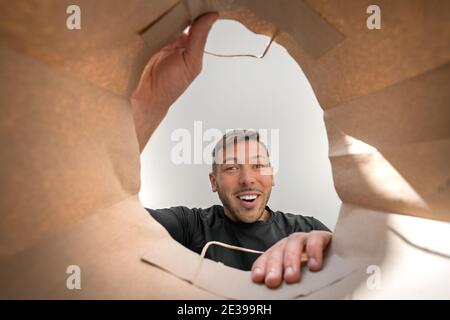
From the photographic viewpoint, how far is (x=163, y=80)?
0.88 m

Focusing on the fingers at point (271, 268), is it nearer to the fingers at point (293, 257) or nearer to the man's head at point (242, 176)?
the fingers at point (293, 257)

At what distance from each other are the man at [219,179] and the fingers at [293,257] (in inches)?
16.2

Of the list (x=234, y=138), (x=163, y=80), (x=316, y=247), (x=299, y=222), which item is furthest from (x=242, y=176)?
(x=316, y=247)

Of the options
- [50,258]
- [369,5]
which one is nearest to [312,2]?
[369,5]

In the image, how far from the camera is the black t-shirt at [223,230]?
39.9 inches

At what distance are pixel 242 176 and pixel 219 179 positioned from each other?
83 mm

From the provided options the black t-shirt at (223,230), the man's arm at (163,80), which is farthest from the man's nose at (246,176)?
the man's arm at (163,80)

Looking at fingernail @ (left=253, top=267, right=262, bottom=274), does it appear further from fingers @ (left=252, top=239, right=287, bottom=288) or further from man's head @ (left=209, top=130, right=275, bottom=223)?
man's head @ (left=209, top=130, right=275, bottom=223)

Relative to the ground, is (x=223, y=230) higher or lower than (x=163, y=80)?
lower

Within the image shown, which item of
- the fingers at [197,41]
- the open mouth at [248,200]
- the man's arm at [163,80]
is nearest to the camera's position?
the fingers at [197,41]

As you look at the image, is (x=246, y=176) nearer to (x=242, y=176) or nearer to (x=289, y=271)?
(x=242, y=176)

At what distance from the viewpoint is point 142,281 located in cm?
41

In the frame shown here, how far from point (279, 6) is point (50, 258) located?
50 cm

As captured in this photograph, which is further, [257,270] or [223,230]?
[223,230]
